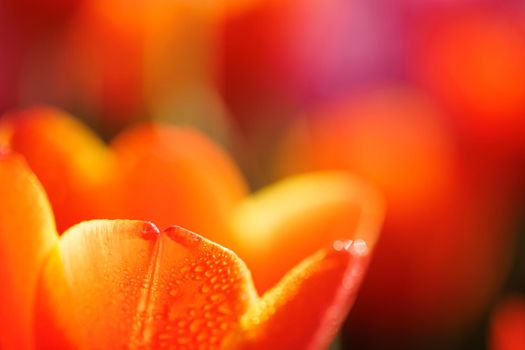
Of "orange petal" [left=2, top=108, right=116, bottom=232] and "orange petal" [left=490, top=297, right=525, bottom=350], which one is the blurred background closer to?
"orange petal" [left=490, top=297, right=525, bottom=350]

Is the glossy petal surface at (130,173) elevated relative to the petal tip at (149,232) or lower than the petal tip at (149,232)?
lower

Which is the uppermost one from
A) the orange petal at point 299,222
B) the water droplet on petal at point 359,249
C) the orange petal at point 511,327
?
the water droplet on petal at point 359,249

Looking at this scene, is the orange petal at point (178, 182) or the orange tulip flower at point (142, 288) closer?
the orange tulip flower at point (142, 288)

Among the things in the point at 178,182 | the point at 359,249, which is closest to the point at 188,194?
the point at 178,182

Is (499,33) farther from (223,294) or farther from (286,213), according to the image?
(223,294)

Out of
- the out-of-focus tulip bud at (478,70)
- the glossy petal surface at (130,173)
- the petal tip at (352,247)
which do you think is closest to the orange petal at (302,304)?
the petal tip at (352,247)

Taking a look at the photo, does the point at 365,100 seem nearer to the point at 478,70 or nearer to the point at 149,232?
the point at 478,70

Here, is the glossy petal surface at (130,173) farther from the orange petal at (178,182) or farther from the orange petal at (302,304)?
the orange petal at (302,304)
